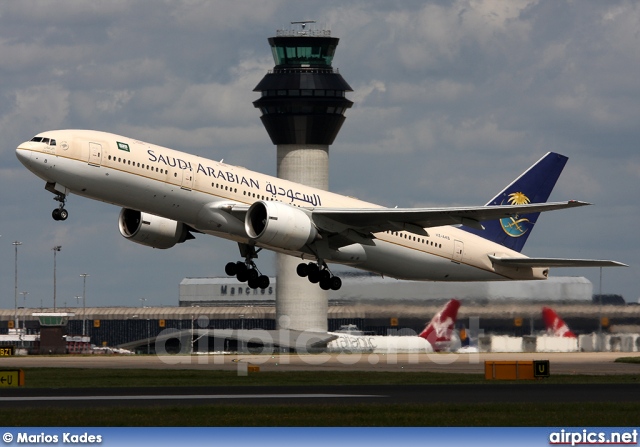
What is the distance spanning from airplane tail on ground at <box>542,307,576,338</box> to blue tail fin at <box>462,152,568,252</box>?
4.72 m

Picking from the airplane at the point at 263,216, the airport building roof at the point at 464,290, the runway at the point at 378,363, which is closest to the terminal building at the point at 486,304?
the airport building roof at the point at 464,290

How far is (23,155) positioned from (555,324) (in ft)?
110

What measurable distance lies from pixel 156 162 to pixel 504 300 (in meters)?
25.1

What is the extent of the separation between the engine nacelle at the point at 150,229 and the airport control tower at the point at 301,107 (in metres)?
61.9

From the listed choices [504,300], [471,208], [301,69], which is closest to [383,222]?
[471,208]

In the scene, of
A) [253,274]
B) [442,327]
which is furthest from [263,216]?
[442,327]

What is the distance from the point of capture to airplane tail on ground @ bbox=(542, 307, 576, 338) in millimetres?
69375

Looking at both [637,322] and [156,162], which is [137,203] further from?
[637,322]

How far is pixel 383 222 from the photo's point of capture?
183 ft

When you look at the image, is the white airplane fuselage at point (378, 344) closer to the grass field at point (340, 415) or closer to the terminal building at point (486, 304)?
the terminal building at point (486, 304)

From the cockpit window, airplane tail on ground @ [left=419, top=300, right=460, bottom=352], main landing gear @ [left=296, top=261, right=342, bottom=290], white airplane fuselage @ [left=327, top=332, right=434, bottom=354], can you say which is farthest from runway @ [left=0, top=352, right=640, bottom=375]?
the cockpit window

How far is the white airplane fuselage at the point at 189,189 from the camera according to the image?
49.9 meters

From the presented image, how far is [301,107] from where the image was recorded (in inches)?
4906

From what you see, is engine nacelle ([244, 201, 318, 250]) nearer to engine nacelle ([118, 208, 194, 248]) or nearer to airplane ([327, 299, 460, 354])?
engine nacelle ([118, 208, 194, 248])
